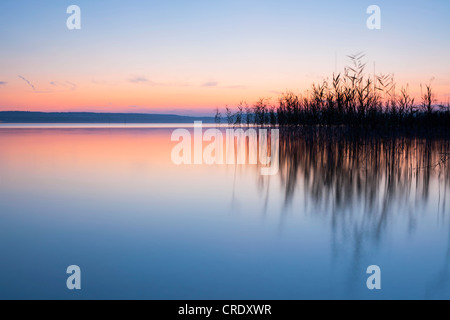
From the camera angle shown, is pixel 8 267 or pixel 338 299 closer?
pixel 338 299

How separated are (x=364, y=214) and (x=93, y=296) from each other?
335cm

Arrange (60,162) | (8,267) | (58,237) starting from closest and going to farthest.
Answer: (8,267), (58,237), (60,162)

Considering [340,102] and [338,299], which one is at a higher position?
[340,102]

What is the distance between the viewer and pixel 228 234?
3678 millimetres

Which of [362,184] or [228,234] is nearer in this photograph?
[228,234]

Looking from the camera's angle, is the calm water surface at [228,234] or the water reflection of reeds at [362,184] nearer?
the calm water surface at [228,234]

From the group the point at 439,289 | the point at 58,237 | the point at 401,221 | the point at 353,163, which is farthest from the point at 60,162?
the point at 439,289

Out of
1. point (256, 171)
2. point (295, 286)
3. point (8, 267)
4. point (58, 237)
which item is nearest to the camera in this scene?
point (295, 286)

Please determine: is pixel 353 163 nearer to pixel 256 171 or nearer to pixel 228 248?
pixel 256 171

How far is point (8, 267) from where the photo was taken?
9.41 feet

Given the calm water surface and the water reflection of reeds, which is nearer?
the calm water surface

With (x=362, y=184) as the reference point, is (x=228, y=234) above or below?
below

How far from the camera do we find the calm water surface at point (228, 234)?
8.34 ft

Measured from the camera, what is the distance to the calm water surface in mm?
2541
